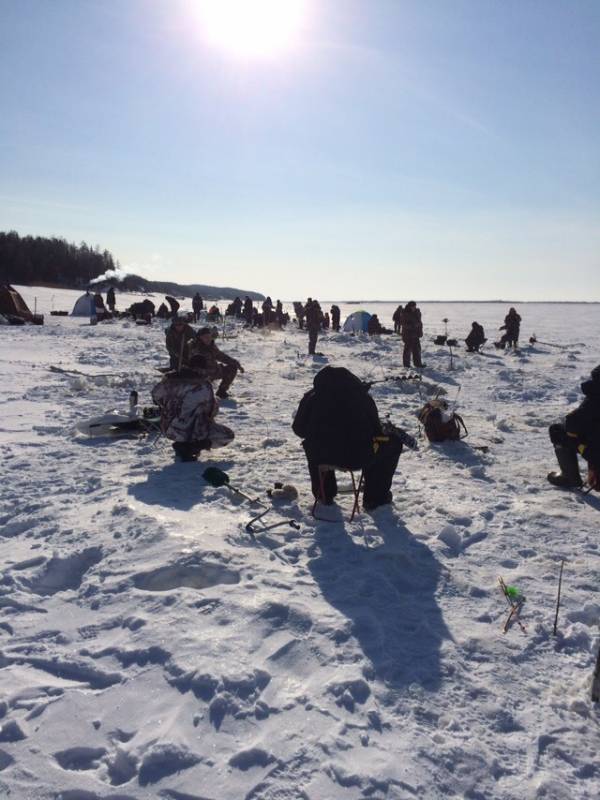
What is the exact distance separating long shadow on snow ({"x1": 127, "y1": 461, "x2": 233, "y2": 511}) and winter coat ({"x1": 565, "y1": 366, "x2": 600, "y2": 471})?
11.5 feet

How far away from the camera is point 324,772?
231cm

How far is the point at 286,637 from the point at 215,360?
749 centimetres

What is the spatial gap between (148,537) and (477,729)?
8.76ft

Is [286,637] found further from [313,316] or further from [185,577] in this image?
[313,316]

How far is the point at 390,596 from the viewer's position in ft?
12.3

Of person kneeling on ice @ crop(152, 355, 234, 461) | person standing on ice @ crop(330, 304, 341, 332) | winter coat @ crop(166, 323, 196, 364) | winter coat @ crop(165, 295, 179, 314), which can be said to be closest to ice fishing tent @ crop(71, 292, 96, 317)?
winter coat @ crop(165, 295, 179, 314)

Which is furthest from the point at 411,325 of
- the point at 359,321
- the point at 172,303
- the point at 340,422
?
the point at 359,321

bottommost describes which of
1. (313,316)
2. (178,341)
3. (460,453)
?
(460,453)

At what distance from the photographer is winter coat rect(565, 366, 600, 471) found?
5387mm

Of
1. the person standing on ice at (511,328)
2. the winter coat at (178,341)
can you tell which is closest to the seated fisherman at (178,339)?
the winter coat at (178,341)

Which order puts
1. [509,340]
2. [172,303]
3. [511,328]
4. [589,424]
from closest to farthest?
1. [589,424]
2. [511,328]
3. [509,340]
4. [172,303]

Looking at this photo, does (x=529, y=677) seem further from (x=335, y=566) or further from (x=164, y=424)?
(x=164, y=424)

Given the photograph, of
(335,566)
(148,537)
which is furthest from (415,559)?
(148,537)

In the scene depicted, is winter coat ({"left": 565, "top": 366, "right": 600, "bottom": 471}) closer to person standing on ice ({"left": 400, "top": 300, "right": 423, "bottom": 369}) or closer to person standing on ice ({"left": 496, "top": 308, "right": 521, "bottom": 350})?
person standing on ice ({"left": 400, "top": 300, "right": 423, "bottom": 369})
